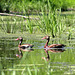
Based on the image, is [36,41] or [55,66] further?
[36,41]

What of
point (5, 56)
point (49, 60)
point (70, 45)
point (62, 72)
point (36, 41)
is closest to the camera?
point (62, 72)

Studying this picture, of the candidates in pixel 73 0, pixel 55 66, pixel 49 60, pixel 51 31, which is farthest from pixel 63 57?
pixel 73 0

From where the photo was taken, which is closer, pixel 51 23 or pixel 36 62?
pixel 36 62

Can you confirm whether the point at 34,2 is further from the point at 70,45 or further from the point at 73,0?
the point at 70,45

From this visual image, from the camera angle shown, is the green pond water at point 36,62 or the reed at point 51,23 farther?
the reed at point 51,23

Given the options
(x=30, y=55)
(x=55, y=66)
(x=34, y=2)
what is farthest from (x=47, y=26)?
(x=34, y=2)

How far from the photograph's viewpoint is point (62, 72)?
6582 mm

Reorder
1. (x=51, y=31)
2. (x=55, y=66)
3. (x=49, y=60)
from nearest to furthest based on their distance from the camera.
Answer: (x=55, y=66) → (x=49, y=60) → (x=51, y=31)

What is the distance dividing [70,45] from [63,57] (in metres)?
2.46

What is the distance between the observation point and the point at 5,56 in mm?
8766

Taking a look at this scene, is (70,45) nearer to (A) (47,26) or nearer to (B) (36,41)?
(B) (36,41)

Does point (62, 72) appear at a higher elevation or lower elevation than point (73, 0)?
higher

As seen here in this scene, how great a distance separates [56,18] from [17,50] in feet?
11.3

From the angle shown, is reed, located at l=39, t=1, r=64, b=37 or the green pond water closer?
the green pond water
